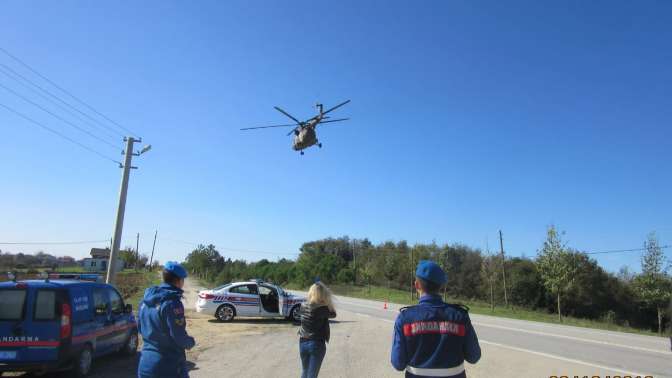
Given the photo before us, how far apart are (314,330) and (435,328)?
293 cm

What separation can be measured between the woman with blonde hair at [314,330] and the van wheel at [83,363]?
14.5ft

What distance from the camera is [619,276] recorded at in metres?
55.8

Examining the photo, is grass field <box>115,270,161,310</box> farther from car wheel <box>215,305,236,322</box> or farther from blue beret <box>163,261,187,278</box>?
blue beret <box>163,261,187,278</box>

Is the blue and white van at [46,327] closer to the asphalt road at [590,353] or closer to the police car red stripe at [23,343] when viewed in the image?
the police car red stripe at [23,343]

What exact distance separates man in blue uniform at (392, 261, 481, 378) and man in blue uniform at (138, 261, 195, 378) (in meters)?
1.94

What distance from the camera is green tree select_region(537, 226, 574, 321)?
34.2 metres

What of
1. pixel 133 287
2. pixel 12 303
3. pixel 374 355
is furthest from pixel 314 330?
pixel 133 287

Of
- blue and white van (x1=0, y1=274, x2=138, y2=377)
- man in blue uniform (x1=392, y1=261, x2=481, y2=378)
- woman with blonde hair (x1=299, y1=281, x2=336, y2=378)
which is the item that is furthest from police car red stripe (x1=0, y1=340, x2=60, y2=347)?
man in blue uniform (x1=392, y1=261, x2=481, y2=378)

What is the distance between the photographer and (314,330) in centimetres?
626

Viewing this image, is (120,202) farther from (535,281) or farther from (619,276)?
(619,276)

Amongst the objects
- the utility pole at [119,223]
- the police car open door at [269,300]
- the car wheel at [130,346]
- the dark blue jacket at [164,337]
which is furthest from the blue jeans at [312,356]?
the utility pole at [119,223]

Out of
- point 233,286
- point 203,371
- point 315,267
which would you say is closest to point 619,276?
point 315,267

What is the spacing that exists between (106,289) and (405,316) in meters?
8.11

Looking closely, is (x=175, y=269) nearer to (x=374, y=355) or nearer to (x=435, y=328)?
(x=435, y=328)
